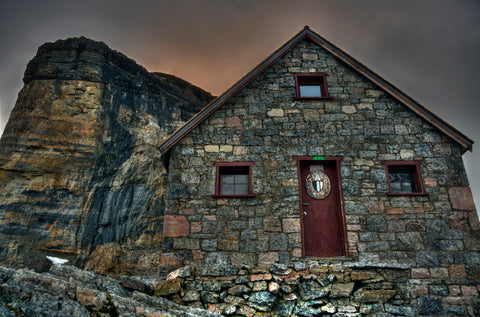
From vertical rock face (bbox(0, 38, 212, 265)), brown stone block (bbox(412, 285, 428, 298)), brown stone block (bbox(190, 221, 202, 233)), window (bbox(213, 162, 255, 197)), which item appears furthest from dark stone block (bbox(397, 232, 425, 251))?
vertical rock face (bbox(0, 38, 212, 265))

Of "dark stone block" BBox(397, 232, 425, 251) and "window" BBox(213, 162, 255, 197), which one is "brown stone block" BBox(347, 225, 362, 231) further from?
"window" BBox(213, 162, 255, 197)

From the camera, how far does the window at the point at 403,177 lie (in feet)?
25.4

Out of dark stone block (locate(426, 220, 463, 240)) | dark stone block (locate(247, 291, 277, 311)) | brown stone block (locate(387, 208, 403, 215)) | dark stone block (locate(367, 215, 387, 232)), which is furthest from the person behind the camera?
brown stone block (locate(387, 208, 403, 215))

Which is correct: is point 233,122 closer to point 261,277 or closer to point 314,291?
point 261,277

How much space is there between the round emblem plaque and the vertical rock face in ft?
34.5

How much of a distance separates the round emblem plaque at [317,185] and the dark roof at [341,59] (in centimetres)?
304

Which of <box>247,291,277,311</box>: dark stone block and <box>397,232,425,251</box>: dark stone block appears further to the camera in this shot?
<box>397,232,425,251</box>: dark stone block

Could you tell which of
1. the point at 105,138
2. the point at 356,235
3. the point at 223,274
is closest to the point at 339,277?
the point at 356,235

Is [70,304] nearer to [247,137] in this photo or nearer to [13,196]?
[247,137]

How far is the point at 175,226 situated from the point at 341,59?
6531mm

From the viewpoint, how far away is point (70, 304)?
4.16 meters

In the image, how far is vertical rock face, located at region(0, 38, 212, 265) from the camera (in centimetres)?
1535

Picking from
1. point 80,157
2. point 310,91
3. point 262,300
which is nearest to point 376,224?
point 262,300

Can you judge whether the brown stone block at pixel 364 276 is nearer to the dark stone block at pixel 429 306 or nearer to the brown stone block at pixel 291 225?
the dark stone block at pixel 429 306
